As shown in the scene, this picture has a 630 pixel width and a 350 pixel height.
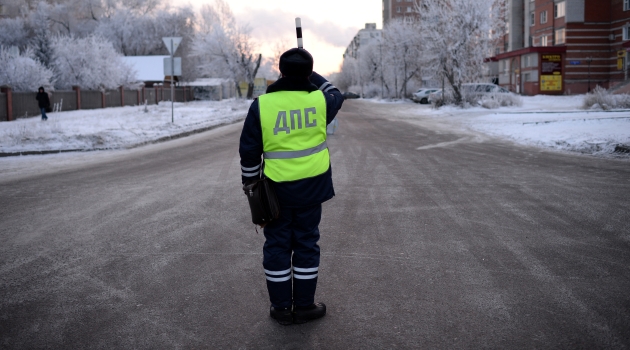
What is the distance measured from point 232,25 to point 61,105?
4635cm

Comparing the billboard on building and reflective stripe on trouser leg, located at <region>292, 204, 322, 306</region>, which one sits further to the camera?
the billboard on building

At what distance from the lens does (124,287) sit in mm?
4707

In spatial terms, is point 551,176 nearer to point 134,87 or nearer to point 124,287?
point 124,287

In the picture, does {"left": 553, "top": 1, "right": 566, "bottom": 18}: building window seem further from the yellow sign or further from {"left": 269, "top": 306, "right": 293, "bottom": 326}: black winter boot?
{"left": 269, "top": 306, "right": 293, "bottom": 326}: black winter boot

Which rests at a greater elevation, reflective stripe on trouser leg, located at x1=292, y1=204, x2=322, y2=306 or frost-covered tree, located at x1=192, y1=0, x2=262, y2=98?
frost-covered tree, located at x1=192, y1=0, x2=262, y2=98

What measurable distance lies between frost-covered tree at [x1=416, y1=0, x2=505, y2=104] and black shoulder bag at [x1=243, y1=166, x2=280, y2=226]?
34.1 metres

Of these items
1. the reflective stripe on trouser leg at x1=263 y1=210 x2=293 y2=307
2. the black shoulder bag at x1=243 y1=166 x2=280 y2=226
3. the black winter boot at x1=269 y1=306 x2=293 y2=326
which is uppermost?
the black shoulder bag at x1=243 y1=166 x2=280 y2=226

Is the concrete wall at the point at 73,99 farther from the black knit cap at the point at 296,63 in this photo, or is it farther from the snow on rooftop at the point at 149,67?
the black knit cap at the point at 296,63

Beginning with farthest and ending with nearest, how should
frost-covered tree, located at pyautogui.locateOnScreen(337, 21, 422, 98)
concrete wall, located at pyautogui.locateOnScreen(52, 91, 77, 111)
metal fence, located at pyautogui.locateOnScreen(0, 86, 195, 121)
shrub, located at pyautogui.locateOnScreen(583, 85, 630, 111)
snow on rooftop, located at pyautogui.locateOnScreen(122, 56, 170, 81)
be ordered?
1. snow on rooftop, located at pyautogui.locateOnScreen(122, 56, 170, 81)
2. frost-covered tree, located at pyautogui.locateOnScreen(337, 21, 422, 98)
3. concrete wall, located at pyautogui.locateOnScreen(52, 91, 77, 111)
4. metal fence, located at pyautogui.locateOnScreen(0, 86, 195, 121)
5. shrub, located at pyautogui.locateOnScreen(583, 85, 630, 111)

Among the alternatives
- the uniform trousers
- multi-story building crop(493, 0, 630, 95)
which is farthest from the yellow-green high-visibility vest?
multi-story building crop(493, 0, 630, 95)

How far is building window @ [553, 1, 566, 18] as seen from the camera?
5748 cm

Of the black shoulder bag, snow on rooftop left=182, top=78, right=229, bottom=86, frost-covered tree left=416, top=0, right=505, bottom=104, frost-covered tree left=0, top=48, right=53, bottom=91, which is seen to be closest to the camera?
the black shoulder bag

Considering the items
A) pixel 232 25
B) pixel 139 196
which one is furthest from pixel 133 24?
pixel 139 196

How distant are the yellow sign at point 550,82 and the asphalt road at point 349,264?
49740 mm
